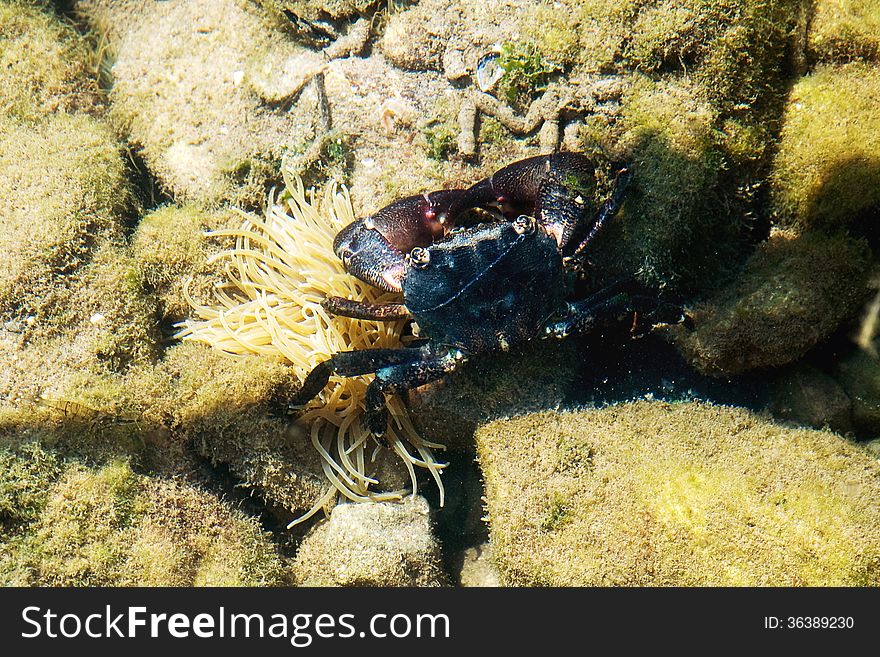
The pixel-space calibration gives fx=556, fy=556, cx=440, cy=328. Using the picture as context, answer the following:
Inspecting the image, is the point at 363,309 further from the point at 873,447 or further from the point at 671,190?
the point at 873,447

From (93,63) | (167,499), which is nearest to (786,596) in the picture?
(167,499)

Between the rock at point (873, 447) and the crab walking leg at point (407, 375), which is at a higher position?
the crab walking leg at point (407, 375)

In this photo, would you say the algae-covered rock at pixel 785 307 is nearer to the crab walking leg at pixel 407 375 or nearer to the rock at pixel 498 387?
the rock at pixel 498 387

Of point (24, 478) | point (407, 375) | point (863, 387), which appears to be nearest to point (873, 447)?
point (863, 387)

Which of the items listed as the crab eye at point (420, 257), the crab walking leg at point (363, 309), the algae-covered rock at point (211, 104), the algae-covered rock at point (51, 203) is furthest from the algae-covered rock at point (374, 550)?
the algae-covered rock at point (211, 104)

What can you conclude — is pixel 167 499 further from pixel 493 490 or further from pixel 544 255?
pixel 544 255

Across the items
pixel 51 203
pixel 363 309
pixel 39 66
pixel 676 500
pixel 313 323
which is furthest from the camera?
pixel 39 66

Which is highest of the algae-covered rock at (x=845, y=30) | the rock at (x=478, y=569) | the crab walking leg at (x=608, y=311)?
the algae-covered rock at (x=845, y=30)
